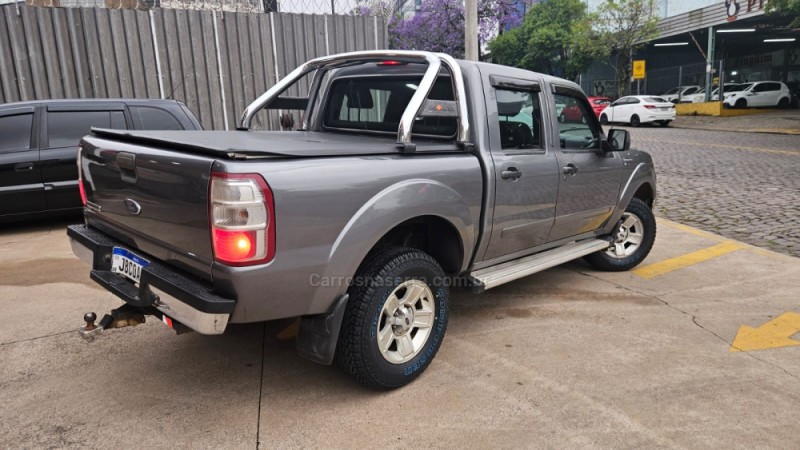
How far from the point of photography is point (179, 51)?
28.0ft

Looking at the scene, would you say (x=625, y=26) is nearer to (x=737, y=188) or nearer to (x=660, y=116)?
(x=660, y=116)

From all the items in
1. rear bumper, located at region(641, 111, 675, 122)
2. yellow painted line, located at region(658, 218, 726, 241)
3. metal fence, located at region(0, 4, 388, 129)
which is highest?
metal fence, located at region(0, 4, 388, 129)

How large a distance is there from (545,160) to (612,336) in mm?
1247

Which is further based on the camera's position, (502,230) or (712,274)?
(712,274)

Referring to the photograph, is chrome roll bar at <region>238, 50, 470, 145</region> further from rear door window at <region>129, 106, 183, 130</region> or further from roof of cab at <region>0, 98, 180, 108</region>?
roof of cab at <region>0, 98, 180, 108</region>

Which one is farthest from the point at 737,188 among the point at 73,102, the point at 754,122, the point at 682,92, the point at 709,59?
the point at 682,92

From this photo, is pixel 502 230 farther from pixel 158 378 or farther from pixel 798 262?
pixel 798 262

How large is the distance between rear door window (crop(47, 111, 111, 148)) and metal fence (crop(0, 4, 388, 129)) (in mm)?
1962

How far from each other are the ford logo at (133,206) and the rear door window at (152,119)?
419 cm

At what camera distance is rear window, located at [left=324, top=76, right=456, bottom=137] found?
142 inches

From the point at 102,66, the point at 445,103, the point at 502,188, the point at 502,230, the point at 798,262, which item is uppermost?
the point at 102,66

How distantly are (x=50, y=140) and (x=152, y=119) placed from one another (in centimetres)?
111

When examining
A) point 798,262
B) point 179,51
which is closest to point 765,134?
point 798,262

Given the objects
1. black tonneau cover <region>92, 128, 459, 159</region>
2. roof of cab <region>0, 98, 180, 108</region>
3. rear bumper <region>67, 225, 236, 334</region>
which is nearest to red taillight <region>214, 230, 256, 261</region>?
rear bumper <region>67, 225, 236, 334</region>
